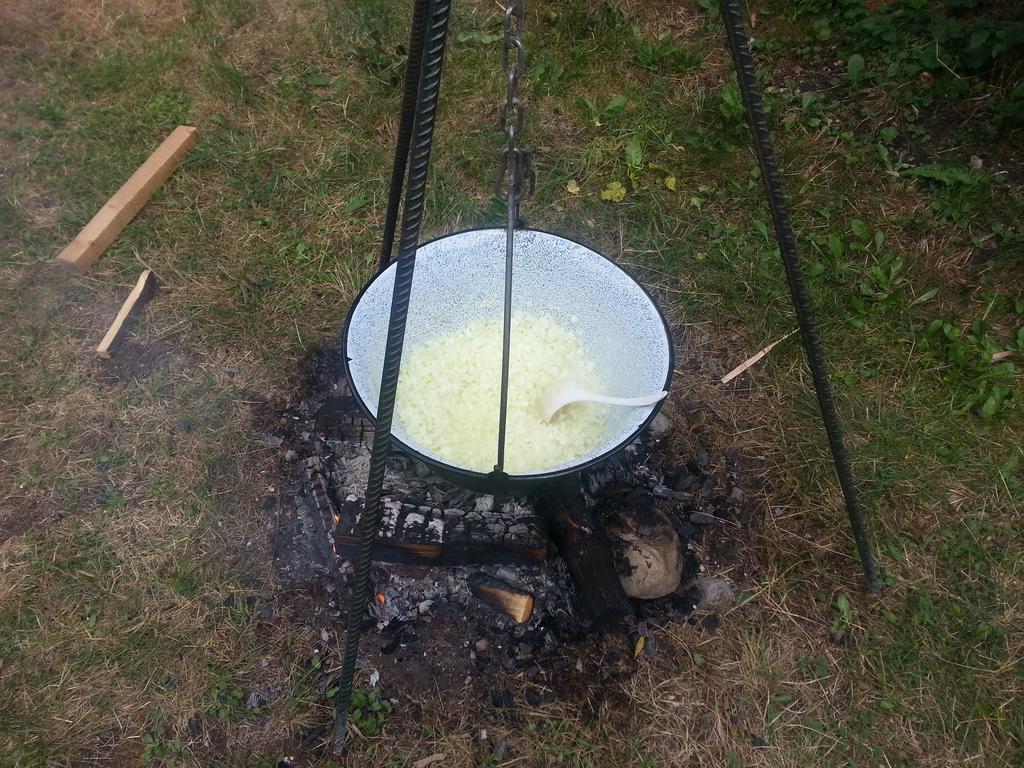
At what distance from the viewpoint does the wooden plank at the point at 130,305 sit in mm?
2715

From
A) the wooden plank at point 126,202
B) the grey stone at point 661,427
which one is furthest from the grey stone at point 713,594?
the wooden plank at point 126,202

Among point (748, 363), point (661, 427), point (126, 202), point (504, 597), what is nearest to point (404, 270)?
point (504, 597)

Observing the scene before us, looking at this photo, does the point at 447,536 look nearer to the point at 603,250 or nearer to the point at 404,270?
the point at 404,270

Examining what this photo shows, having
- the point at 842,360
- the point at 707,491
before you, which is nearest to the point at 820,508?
the point at 707,491

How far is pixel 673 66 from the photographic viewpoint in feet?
11.6

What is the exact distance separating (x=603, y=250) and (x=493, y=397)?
4.32 ft

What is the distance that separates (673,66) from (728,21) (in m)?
2.60

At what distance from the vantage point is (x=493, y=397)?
A: 2.02 m

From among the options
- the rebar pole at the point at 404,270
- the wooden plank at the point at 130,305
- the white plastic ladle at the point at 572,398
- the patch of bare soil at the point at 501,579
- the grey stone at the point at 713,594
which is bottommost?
the grey stone at the point at 713,594

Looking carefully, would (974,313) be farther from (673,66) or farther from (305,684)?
(305,684)

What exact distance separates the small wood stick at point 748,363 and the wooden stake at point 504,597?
1.22 m

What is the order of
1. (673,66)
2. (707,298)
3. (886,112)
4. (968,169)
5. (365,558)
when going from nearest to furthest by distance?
(365,558) < (707,298) < (968,169) < (886,112) < (673,66)

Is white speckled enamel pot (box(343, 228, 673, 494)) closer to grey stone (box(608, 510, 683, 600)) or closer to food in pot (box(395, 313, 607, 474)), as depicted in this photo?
food in pot (box(395, 313, 607, 474))

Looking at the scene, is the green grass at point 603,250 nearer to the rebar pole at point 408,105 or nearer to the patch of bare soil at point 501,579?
the patch of bare soil at point 501,579
